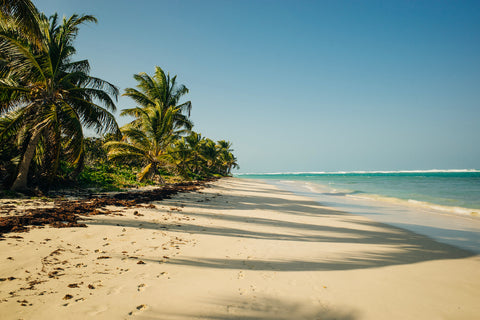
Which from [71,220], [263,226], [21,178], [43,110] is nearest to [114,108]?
[43,110]

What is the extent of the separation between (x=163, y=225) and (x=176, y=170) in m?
10.7

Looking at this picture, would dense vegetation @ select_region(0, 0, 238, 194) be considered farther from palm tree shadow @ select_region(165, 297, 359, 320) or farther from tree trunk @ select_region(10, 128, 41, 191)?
palm tree shadow @ select_region(165, 297, 359, 320)

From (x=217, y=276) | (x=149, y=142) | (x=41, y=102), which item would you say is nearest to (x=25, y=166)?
(x=41, y=102)

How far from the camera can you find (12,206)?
20.3 feet

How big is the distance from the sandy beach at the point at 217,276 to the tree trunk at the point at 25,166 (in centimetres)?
531

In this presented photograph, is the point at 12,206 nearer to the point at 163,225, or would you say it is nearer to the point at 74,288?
the point at 163,225

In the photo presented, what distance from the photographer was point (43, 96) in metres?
8.77

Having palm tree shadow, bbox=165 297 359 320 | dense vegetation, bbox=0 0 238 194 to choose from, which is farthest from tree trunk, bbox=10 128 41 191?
palm tree shadow, bbox=165 297 359 320

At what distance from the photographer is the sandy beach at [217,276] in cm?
244

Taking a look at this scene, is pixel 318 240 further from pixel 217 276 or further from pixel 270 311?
pixel 270 311

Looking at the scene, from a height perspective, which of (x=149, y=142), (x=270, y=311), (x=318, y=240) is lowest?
(x=318, y=240)

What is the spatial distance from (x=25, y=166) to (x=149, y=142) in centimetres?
→ 748

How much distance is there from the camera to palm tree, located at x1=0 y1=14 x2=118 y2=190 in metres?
7.98

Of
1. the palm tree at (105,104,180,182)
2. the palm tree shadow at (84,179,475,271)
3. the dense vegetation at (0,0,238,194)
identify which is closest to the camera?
the palm tree shadow at (84,179,475,271)
